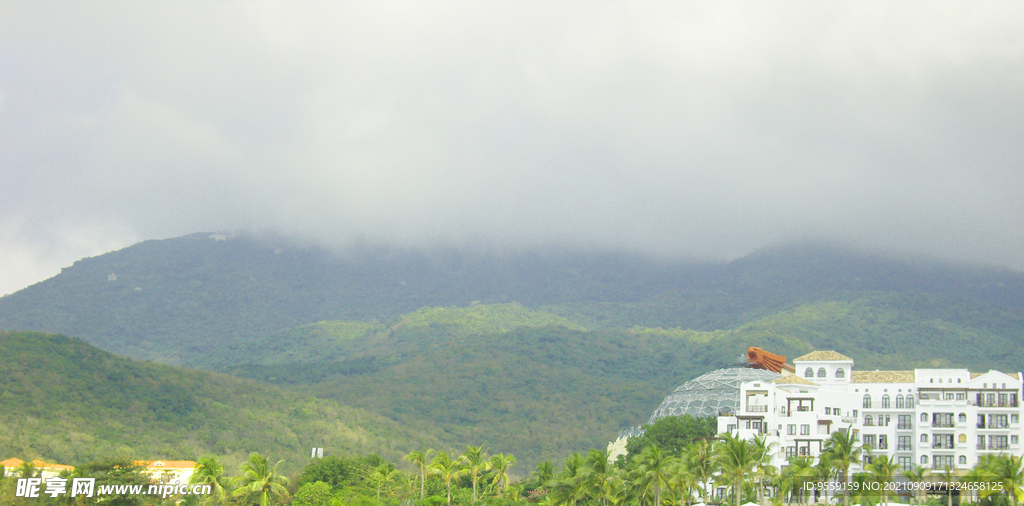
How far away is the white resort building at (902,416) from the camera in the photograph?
97.9 m

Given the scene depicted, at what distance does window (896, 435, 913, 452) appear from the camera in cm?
10119

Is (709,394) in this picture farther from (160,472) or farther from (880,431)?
(160,472)

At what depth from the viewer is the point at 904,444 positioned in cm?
10150

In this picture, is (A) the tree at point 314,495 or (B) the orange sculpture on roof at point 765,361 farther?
(B) the orange sculpture on roof at point 765,361

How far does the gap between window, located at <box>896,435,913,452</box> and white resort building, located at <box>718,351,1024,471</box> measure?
0.11 meters

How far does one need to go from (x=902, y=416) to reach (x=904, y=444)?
10.5 ft

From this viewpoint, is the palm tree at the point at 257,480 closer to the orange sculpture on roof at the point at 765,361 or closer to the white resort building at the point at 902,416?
the white resort building at the point at 902,416

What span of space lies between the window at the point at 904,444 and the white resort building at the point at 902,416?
0.35 ft

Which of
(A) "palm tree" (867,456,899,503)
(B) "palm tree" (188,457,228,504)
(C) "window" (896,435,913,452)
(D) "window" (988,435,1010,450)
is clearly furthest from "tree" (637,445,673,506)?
(B) "palm tree" (188,457,228,504)

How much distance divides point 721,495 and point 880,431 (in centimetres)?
2044

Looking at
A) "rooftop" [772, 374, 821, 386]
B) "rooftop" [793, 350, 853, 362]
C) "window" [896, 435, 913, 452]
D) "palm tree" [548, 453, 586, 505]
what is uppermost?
"rooftop" [793, 350, 853, 362]

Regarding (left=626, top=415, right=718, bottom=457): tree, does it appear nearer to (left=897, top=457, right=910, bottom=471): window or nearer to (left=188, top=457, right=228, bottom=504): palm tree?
(left=897, top=457, right=910, bottom=471): window

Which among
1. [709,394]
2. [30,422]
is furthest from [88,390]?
[709,394]

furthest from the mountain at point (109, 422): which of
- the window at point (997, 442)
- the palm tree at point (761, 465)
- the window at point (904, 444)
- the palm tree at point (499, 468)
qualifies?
the window at point (997, 442)
